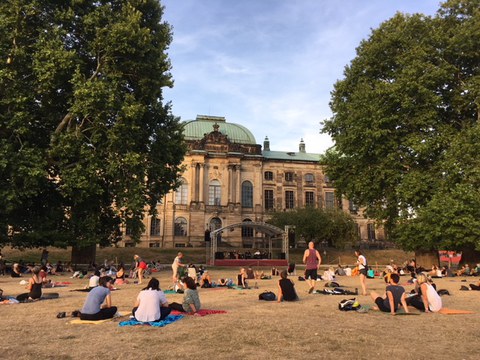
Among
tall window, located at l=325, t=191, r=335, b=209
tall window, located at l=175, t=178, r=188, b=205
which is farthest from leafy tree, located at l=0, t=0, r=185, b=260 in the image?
tall window, located at l=325, t=191, r=335, b=209

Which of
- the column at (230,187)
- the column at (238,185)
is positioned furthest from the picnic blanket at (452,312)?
the column at (238,185)

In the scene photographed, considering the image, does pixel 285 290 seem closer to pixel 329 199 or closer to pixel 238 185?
pixel 238 185

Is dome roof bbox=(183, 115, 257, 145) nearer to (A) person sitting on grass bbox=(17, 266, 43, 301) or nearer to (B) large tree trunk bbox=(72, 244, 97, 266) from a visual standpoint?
(B) large tree trunk bbox=(72, 244, 97, 266)

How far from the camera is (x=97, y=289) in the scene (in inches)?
366

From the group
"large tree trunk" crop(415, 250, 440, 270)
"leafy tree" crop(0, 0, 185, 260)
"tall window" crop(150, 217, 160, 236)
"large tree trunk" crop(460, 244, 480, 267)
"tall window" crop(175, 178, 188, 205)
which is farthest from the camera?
"tall window" crop(175, 178, 188, 205)

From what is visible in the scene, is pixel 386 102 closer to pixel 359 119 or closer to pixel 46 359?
pixel 359 119

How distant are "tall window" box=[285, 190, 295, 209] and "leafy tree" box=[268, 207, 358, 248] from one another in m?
12.8

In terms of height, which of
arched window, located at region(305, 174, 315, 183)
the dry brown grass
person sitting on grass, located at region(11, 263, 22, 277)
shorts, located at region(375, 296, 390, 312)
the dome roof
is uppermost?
the dome roof

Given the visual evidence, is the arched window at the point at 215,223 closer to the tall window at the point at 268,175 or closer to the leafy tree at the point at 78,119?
the tall window at the point at 268,175

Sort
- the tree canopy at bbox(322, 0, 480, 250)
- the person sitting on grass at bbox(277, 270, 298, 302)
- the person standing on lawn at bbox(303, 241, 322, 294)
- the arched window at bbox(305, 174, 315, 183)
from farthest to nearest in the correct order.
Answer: the arched window at bbox(305, 174, 315, 183) → the tree canopy at bbox(322, 0, 480, 250) → the person standing on lawn at bbox(303, 241, 322, 294) → the person sitting on grass at bbox(277, 270, 298, 302)

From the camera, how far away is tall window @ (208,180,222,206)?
6094cm

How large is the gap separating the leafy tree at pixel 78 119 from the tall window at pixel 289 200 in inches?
1562

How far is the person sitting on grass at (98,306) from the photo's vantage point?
29.7ft

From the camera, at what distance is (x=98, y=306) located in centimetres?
920
